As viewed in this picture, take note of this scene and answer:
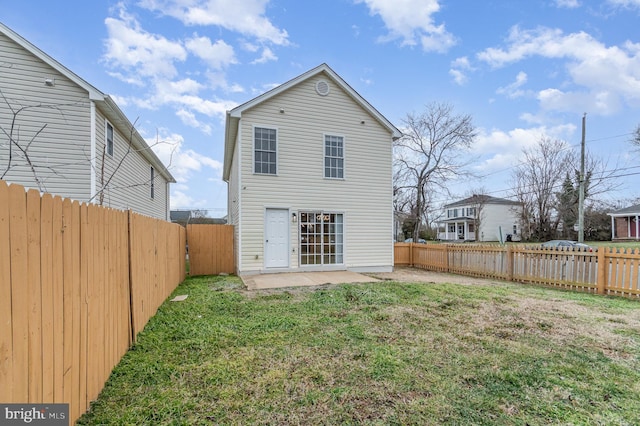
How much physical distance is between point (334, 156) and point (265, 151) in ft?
8.28

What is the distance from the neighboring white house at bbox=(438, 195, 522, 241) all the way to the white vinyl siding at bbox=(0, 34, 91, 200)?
126 ft

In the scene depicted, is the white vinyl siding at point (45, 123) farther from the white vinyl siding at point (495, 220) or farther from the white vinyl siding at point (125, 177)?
the white vinyl siding at point (495, 220)

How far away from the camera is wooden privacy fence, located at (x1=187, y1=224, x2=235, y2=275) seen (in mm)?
11555

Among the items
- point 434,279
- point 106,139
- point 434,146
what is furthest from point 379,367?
point 434,146

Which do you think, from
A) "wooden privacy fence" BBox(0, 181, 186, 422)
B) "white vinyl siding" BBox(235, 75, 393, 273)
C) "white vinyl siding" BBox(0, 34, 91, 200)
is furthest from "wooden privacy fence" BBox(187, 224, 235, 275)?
"wooden privacy fence" BBox(0, 181, 186, 422)

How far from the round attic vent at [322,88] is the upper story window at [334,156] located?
156 centimetres

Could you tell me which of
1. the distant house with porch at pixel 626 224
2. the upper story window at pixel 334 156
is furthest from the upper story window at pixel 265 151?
the distant house with porch at pixel 626 224

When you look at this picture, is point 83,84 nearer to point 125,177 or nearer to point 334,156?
point 125,177

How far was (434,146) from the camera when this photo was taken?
781 inches

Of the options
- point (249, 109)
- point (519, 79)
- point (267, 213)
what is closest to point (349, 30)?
point (249, 109)

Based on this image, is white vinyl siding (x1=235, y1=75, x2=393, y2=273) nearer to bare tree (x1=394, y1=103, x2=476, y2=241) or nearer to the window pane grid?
the window pane grid

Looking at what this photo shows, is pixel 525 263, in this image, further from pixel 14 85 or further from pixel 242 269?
pixel 14 85

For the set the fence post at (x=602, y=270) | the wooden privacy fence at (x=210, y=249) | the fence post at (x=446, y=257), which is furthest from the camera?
the fence post at (x=446, y=257)

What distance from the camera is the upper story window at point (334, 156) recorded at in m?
11.2
